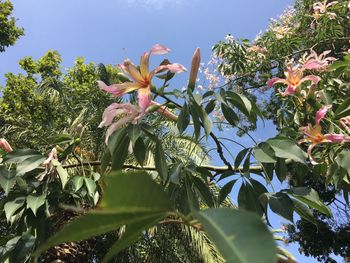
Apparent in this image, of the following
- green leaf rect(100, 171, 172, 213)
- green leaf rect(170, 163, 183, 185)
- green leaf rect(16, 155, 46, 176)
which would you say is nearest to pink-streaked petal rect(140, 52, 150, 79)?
green leaf rect(170, 163, 183, 185)

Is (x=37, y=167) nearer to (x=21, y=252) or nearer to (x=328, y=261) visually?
(x=21, y=252)

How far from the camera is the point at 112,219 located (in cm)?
33

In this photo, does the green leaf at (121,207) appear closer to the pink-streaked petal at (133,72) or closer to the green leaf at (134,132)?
the green leaf at (134,132)

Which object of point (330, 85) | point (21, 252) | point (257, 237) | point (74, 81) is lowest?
point (257, 237)

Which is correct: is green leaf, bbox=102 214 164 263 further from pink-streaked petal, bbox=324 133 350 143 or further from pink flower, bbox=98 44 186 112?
pink-streaked petal, bbox=324 133 350 143

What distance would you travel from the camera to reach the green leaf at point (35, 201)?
39.8 inches

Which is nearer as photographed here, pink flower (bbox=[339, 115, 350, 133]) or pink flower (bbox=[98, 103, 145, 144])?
pink flower (bbox=[98, 103, 145, 144])

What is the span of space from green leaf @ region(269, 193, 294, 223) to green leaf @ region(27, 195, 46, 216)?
0.50 metres

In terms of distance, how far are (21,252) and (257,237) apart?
0.88m

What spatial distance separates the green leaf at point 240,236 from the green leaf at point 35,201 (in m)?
0.76

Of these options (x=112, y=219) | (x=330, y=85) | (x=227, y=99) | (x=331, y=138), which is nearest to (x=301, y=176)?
(x=331, y=138)

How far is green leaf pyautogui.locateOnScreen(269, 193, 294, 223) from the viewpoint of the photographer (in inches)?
34.8

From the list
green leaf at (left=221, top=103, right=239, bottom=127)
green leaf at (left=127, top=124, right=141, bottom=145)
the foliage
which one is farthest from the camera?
the foliage

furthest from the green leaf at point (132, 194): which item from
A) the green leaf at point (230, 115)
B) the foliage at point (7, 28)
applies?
the foliage at point (7, 28)
